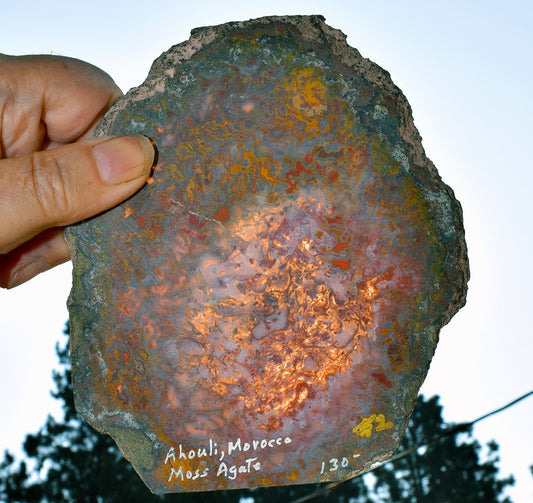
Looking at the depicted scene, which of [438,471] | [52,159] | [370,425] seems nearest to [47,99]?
[52,159]

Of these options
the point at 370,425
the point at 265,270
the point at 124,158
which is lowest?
the point at 370,425

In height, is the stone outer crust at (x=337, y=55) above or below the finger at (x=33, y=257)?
below

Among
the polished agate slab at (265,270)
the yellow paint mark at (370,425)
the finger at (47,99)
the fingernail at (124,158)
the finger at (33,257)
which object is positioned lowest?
the yellow paint mark at (370,425)

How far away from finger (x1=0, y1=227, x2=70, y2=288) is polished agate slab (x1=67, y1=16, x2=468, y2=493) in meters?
0.62

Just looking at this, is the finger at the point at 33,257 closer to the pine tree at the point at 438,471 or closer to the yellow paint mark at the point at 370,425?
the yellow paint mark at the point at 370,425

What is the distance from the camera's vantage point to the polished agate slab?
130 centimetres

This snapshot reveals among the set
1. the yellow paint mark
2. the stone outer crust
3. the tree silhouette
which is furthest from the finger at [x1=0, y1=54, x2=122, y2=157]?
the tree silhouette

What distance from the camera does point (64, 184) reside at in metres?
1.34

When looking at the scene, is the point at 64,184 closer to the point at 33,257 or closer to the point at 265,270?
the point at 265,270

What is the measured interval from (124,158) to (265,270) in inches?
15.7

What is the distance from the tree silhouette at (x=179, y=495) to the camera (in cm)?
577

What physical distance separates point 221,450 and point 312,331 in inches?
14.2

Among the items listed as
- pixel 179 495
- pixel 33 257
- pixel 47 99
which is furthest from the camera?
pixel 179 495

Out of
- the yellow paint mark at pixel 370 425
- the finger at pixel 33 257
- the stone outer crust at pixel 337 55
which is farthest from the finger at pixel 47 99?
the yellow paint mark at pixel 370 425
